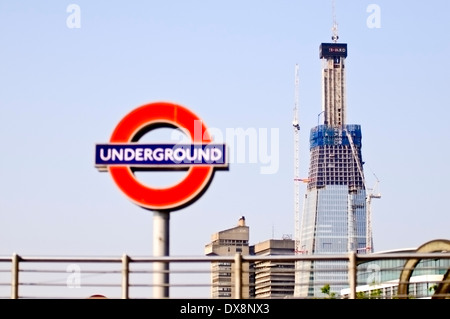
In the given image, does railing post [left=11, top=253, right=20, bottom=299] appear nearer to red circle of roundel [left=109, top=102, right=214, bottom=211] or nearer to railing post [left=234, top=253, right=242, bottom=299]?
red circle of roundel [left=109, top=102, right=214, bottom=211]

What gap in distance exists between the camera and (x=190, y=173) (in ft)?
96.0

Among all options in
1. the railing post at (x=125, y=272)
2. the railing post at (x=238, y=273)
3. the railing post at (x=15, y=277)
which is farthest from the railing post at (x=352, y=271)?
the railing post at (x=15, y=277)

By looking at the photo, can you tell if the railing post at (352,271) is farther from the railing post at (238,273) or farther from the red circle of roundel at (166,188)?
the red circle of roundel at (166,188)

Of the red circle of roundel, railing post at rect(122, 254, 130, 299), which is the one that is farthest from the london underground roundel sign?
railing post at rect(122, 254, 130, 299)

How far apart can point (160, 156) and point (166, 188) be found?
1.13m

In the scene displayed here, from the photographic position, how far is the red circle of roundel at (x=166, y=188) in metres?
29.0

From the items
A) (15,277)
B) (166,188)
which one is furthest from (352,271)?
(15,277)

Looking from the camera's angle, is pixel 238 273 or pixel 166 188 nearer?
pixel 238 273

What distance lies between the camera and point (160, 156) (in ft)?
97.0

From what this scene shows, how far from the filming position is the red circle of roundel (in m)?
29.0

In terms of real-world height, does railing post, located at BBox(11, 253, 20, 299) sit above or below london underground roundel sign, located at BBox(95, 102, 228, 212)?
Answer: below

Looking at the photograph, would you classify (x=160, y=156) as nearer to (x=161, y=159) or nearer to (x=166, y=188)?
(x=161, y=159)
